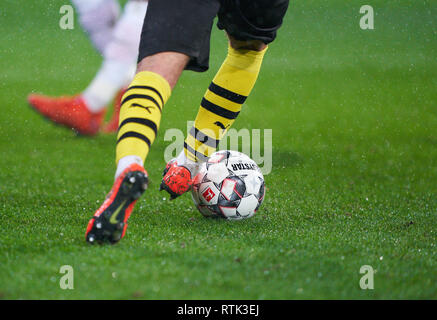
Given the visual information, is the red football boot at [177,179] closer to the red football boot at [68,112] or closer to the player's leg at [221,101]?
the player's leg at [221,101]

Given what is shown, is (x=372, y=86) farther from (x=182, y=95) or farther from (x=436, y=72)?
(x=182, y=95)

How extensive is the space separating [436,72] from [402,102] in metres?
1.45

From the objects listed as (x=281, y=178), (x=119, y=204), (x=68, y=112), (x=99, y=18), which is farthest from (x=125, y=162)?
(x=99, y=18)

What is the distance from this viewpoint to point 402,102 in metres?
6.76

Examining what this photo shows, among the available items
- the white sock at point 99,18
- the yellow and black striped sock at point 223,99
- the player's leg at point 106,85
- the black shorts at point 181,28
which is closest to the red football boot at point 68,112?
the player's leg at point 106,85

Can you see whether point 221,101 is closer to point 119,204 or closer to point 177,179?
point 177,179

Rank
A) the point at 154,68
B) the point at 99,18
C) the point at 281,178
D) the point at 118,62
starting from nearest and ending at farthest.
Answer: the point at 154,68
the point at 281,178
the point at 118,62
the point at 99,18

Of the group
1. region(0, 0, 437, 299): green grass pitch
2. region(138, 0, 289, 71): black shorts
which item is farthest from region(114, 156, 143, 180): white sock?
region(138, 0, 289, 71): black shorts

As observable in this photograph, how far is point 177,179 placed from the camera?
2.63m

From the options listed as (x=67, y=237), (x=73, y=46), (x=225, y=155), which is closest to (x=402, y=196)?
(x=225, y=155)

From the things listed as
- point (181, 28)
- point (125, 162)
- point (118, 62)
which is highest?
point (118, 62)

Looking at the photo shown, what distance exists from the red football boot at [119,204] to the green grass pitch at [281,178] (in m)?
0.06

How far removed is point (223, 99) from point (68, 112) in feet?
6.40

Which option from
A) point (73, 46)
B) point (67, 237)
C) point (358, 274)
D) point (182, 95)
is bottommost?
point (358, 274)
